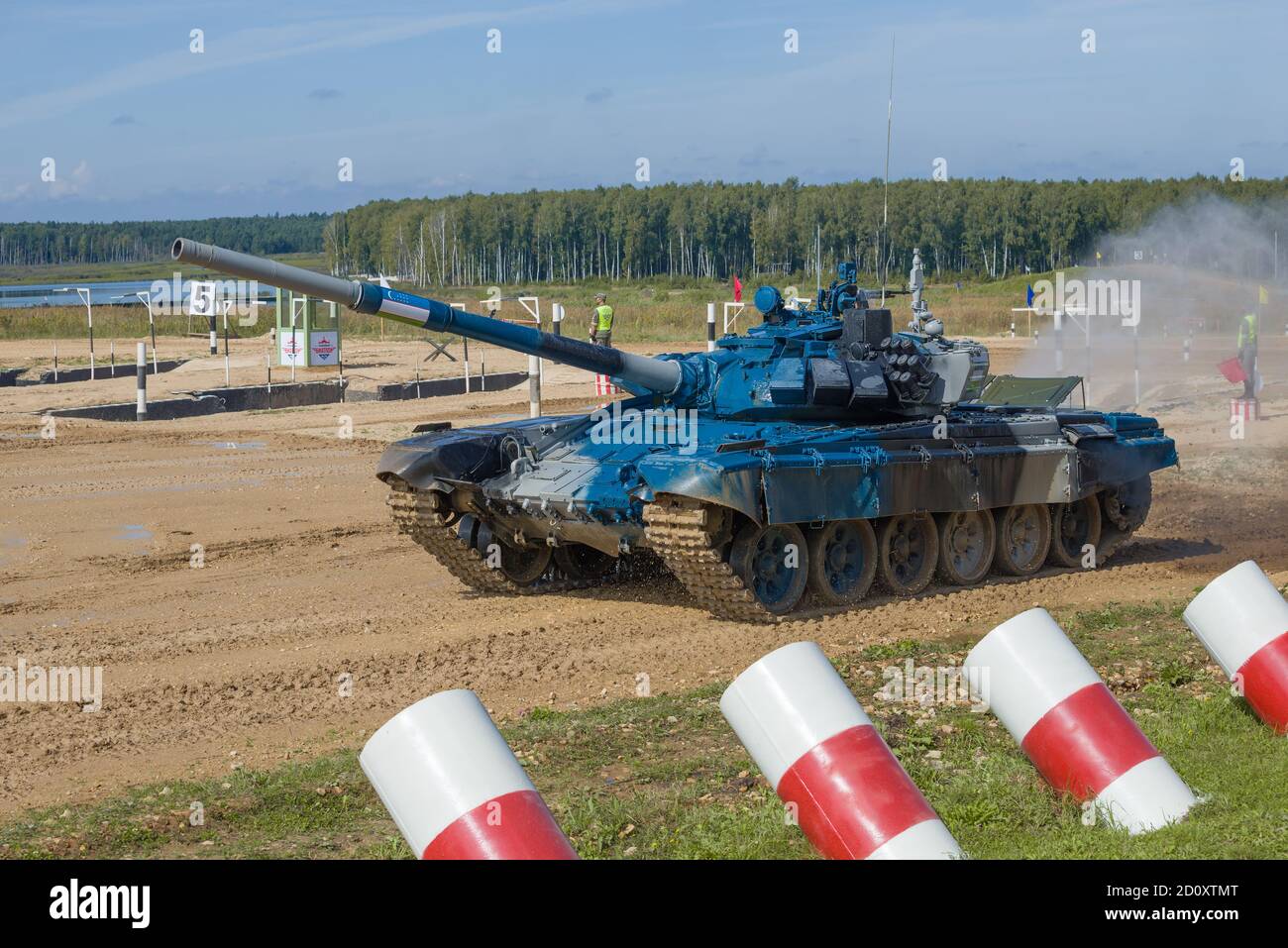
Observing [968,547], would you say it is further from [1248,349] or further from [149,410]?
[149,410]

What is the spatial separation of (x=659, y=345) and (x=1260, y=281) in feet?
60.4

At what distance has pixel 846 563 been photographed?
14.1 metres

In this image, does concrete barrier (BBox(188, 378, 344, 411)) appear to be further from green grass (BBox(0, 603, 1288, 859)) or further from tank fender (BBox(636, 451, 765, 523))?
green grass (BBox(0, 603, 1288, 859))

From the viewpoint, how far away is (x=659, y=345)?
45.5 metres

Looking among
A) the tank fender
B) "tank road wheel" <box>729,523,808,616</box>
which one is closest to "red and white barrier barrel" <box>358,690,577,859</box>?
the tank fender

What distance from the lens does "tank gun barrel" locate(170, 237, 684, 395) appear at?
34.4ft

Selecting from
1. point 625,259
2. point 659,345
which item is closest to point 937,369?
point 659,345

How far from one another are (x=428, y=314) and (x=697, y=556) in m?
2.70

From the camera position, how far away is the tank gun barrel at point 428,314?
10.5m

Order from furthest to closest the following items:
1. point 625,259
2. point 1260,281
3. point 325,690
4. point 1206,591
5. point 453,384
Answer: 1. point 625,259
2. point 453,384
3. point 1260,281
4. point 325,690
5. point 1206,591

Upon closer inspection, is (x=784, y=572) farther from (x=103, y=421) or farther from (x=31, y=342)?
(x=31, y=342)

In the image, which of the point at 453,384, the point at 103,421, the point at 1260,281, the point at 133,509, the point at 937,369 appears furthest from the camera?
the point at 453,384

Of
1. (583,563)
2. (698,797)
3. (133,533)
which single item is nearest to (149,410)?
(133,533)

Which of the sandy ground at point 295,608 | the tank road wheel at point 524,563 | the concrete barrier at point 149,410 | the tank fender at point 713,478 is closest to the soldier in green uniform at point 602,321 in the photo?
the sandy ground at point 295,608
